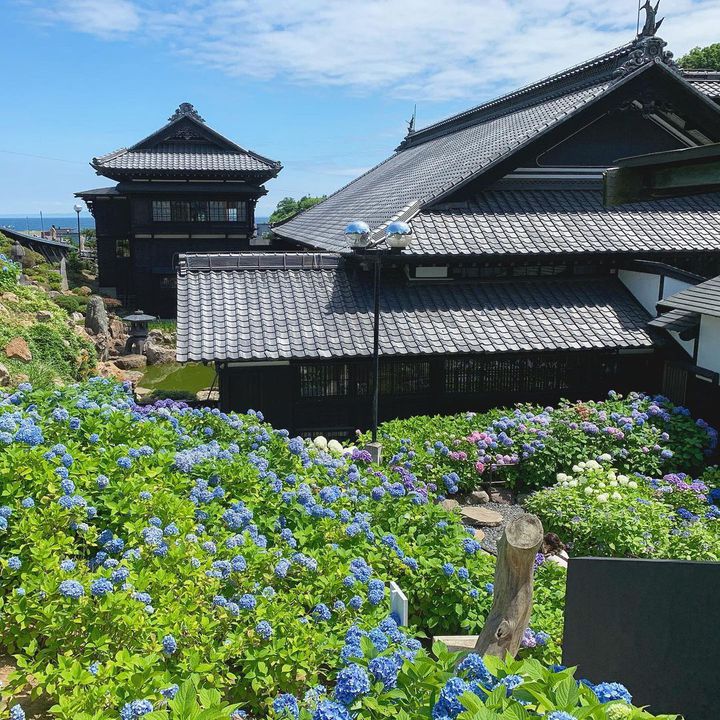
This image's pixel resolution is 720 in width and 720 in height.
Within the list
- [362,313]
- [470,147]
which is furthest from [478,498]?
[470,147]

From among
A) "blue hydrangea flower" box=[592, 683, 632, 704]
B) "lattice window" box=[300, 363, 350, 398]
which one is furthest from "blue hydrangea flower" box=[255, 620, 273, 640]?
"lattice window" box=[300, 363, 350, 398]

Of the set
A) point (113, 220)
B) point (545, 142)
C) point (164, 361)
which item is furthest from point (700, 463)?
point (113, 220)

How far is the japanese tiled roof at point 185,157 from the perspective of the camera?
87.8 ft

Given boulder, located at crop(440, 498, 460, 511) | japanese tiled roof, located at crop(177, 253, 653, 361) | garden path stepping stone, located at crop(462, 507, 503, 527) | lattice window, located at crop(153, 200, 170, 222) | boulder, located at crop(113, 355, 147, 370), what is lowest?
boulder, located at crop(113, 355, 147, 370)

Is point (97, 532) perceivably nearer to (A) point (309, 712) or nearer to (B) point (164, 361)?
(A) point (309, 712)

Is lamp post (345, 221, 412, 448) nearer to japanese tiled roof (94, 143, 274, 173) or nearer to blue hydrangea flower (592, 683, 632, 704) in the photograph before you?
blue hydrangea flower (592, 683, 632, 704)

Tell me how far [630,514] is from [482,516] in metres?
1.90

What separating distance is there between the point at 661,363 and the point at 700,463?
285 centimetres

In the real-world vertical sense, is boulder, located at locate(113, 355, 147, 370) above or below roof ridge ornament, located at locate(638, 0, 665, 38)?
below

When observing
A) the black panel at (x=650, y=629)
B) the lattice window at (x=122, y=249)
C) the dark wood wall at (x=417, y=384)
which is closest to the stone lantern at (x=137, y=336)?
the lattice window at (x=122, y=249)

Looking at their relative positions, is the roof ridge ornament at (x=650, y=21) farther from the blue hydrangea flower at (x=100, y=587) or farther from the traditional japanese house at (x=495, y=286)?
the blue hydrangea flower at (x=100, y=587)

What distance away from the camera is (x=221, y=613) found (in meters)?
3.99

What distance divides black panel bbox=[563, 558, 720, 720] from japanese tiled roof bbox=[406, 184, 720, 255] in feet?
29.6

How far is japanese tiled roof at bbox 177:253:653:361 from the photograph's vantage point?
11086 mm
